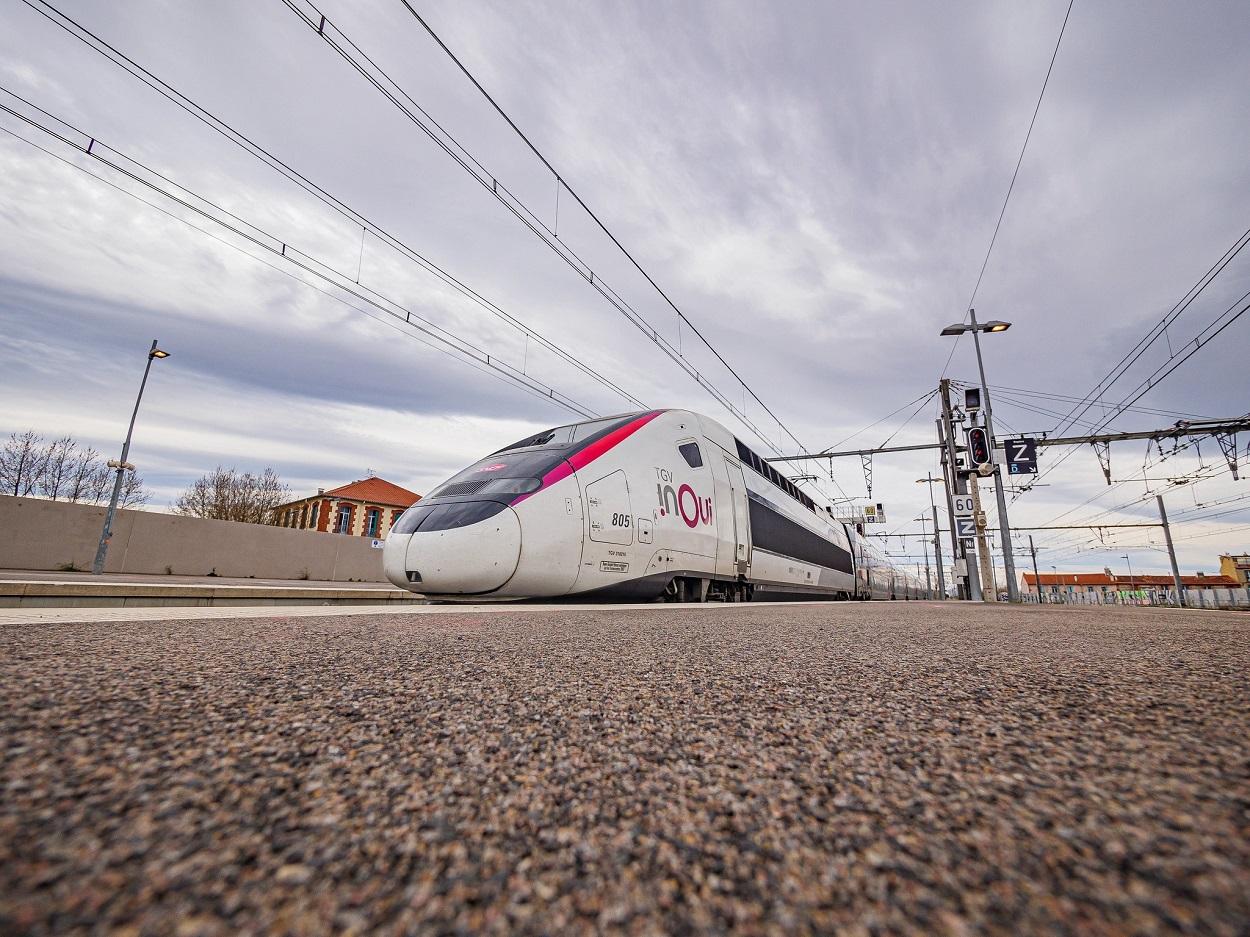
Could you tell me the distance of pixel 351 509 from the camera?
160 feet

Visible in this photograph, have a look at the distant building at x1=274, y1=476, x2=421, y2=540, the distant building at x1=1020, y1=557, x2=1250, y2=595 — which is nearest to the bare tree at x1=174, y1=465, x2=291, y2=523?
the distant building at x1=274, y1=476, x2=421, y2=540

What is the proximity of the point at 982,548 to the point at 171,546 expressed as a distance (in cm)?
2349

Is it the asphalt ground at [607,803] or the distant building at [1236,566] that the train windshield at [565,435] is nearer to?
the asphalt ground at [607,803]

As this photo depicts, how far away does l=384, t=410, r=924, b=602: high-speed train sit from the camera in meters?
5.75

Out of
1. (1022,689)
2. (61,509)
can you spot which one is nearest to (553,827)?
(1022,689)

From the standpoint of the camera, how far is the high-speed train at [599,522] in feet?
18.9

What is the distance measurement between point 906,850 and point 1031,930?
0.15 metres

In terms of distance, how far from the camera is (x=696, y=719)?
121 cm

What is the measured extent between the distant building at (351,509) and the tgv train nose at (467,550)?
44286 mm

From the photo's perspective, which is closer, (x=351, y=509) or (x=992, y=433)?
(x=992, y=433)

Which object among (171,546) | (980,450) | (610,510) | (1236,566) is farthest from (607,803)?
(1236,566)

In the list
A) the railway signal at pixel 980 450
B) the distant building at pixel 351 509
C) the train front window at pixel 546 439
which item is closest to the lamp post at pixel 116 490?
the train front window at pixel 546 439

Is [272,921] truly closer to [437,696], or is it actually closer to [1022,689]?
[437,696]

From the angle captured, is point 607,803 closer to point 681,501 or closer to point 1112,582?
point 681,501
